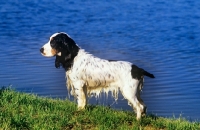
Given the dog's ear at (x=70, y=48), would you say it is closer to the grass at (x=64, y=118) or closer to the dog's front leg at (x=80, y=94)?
the dog's front leg at (x=80, y=94)

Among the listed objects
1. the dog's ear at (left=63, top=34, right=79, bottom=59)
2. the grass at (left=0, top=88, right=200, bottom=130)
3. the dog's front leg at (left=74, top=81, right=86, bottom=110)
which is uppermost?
the dog's ear at (left=63, top=34, right=79, bottom=59)

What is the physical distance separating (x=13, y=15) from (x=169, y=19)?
751cm

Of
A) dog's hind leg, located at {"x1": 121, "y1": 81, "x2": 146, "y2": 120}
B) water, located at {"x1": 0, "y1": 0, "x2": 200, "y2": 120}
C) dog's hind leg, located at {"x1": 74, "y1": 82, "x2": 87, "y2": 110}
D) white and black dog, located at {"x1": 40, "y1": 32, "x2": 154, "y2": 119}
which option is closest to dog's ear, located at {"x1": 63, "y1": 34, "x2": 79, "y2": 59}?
white and black dog, located at {"x1": 40, "y1": 32, "x2": 154, "y2": 119}

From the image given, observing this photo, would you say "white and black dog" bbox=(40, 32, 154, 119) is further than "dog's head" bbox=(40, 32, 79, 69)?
No

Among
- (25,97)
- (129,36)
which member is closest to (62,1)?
(129,36)

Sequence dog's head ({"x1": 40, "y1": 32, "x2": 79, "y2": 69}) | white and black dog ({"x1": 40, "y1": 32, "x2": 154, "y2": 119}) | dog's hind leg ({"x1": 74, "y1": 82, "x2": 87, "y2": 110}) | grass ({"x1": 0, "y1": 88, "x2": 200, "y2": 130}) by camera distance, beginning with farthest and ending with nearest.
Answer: dog's hind leg ({"x1": 74, "y1": 82, "x2": 87, "y2": 110}), dog's head ({"x1": 40, "y1": 32, "x2": 79, "y2": 69}), white and black dog ({"x1": 40, "y1": 32, "x2": 154, "y2": 119}), grass ({"x1": 0, "y1": 88, "x2": 200, "y2": 130})

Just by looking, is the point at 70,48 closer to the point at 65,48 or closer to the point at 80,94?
the point at 65,48

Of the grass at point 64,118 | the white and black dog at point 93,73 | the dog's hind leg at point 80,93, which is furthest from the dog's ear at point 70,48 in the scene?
the grass at point 64,118

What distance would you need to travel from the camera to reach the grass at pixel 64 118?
726 centimetres

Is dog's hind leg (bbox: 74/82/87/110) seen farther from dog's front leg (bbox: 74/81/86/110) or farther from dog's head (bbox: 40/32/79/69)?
dog's head (bbox: 40/32/79/69)

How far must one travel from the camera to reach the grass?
7258 millimetres

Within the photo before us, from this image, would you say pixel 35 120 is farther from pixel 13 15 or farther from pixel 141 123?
pixel 13 15

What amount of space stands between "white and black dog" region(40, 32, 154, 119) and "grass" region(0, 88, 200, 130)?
0.29 meters

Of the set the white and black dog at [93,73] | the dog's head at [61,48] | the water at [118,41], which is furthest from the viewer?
the water at [118,41]
